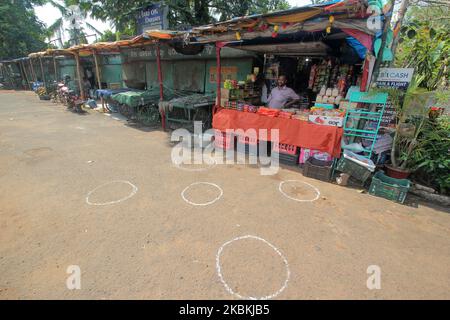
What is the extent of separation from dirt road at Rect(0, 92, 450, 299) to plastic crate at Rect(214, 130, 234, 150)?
125 cm

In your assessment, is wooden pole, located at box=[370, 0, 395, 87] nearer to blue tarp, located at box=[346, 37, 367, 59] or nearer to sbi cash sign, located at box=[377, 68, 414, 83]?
sbi cash sign, located at box=[377, 68, 414, 83]

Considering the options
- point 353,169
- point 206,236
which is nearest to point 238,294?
point 206,236

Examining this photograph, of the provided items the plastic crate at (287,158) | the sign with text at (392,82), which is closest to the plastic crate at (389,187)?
→ the sign with text at (392,82)

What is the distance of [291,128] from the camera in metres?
5.37

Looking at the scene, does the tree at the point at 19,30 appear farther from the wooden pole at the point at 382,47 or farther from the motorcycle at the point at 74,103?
the wooden pole at the point at 382,47

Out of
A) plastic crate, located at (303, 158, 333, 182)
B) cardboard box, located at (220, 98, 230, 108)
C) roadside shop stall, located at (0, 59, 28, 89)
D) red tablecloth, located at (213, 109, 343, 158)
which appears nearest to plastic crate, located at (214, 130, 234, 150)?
red tablecloth, located at (213, 109, 343, 158)

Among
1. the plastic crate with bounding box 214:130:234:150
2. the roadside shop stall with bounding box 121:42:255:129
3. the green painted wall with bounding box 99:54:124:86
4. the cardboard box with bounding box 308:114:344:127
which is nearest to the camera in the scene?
the cardboard box with bounding box 308:114:344:127

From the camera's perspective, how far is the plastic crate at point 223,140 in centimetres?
658

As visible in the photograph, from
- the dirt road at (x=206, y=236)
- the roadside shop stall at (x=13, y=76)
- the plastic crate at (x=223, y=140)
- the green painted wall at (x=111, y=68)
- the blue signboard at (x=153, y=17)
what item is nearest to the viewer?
the dirt road at (x=206, y=236)

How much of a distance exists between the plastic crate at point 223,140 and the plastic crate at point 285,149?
1.28 metres

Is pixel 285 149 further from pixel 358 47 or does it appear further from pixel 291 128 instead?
pixel 358 47

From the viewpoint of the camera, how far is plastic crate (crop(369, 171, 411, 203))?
13.4ft

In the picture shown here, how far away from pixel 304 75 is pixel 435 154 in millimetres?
4798

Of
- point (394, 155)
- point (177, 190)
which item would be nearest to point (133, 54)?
point (177, 190)
